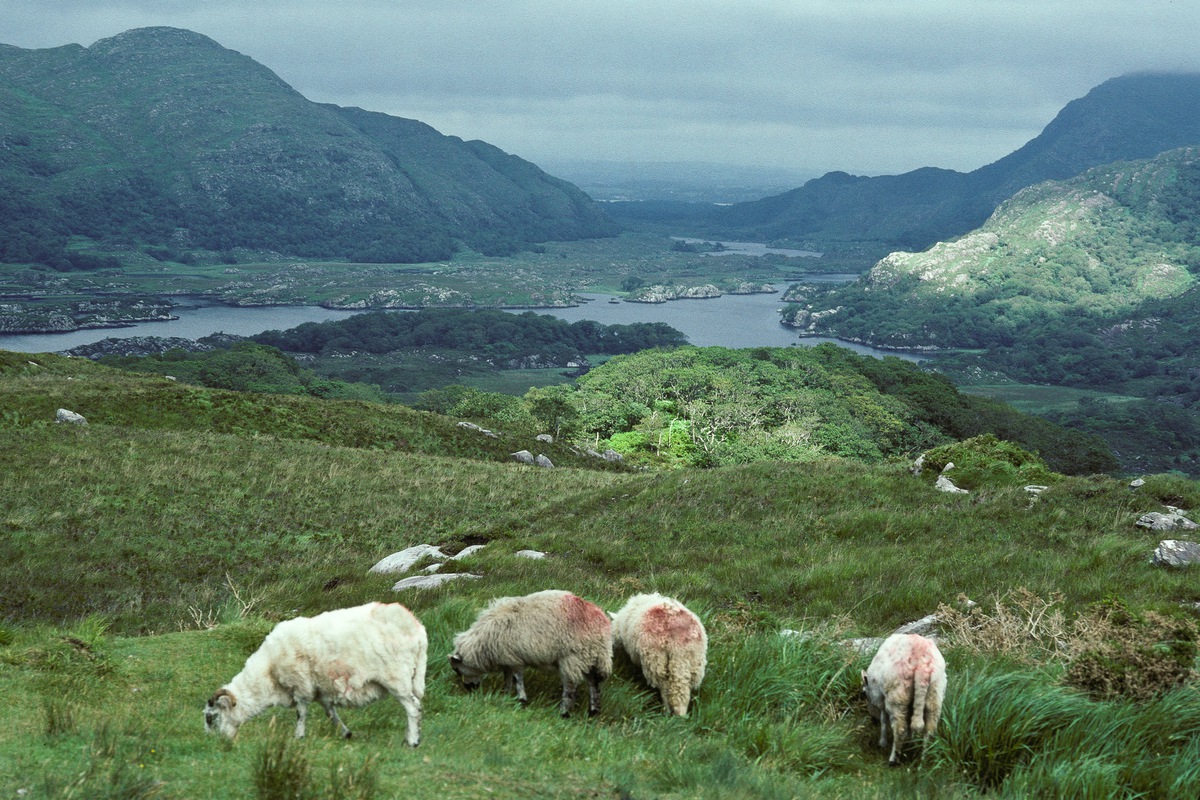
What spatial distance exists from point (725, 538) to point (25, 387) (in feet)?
115

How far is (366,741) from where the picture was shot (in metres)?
7.05

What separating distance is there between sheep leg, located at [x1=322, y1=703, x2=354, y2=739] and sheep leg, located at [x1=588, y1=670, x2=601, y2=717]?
2.27m

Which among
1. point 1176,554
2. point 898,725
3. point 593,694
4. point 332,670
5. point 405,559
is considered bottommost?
point 405,559

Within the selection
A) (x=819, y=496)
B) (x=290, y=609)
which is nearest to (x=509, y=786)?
(x=290, y=609)

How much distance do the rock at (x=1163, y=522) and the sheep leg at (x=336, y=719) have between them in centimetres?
1730

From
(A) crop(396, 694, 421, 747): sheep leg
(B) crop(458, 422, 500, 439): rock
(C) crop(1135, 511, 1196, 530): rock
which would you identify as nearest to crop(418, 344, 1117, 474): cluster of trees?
(B) crop(458, 422, 500, 439): rock

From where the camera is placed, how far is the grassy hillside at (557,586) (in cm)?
640

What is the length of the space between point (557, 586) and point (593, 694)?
6324mm

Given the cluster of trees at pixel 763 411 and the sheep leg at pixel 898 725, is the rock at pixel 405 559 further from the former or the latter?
the cluster of trees at pixel 763 411

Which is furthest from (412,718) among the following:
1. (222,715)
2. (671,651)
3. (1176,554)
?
(1176,554)

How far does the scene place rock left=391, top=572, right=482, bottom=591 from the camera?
14945mm

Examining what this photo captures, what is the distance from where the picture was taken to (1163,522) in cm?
1806

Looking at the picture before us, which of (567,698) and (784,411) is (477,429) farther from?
(784,411)

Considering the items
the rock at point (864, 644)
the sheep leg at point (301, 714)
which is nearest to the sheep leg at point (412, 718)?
the sheep leg at point (301, 714)
